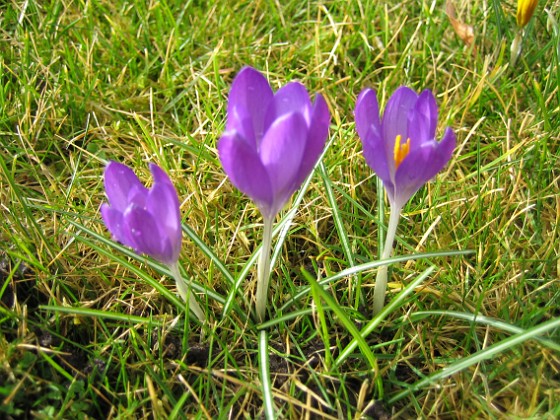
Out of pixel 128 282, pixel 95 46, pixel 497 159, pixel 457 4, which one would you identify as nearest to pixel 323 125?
pixel 128 282

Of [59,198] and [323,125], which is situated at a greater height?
[323,125]

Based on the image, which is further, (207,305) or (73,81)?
(73,81)

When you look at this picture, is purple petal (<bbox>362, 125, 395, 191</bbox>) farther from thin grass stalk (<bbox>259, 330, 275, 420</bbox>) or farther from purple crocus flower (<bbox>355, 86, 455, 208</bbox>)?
thin grass stalk (<bbox>259, 330, 275, 420</bbox>)

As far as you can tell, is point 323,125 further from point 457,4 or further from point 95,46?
point 457,4

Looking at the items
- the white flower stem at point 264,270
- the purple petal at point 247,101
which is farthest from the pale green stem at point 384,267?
the purple petal at point 247,101

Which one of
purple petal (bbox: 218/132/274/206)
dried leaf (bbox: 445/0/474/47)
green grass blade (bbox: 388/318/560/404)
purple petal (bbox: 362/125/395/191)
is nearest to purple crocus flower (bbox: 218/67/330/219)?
purple petal (bbox: 218/132/274/206)
